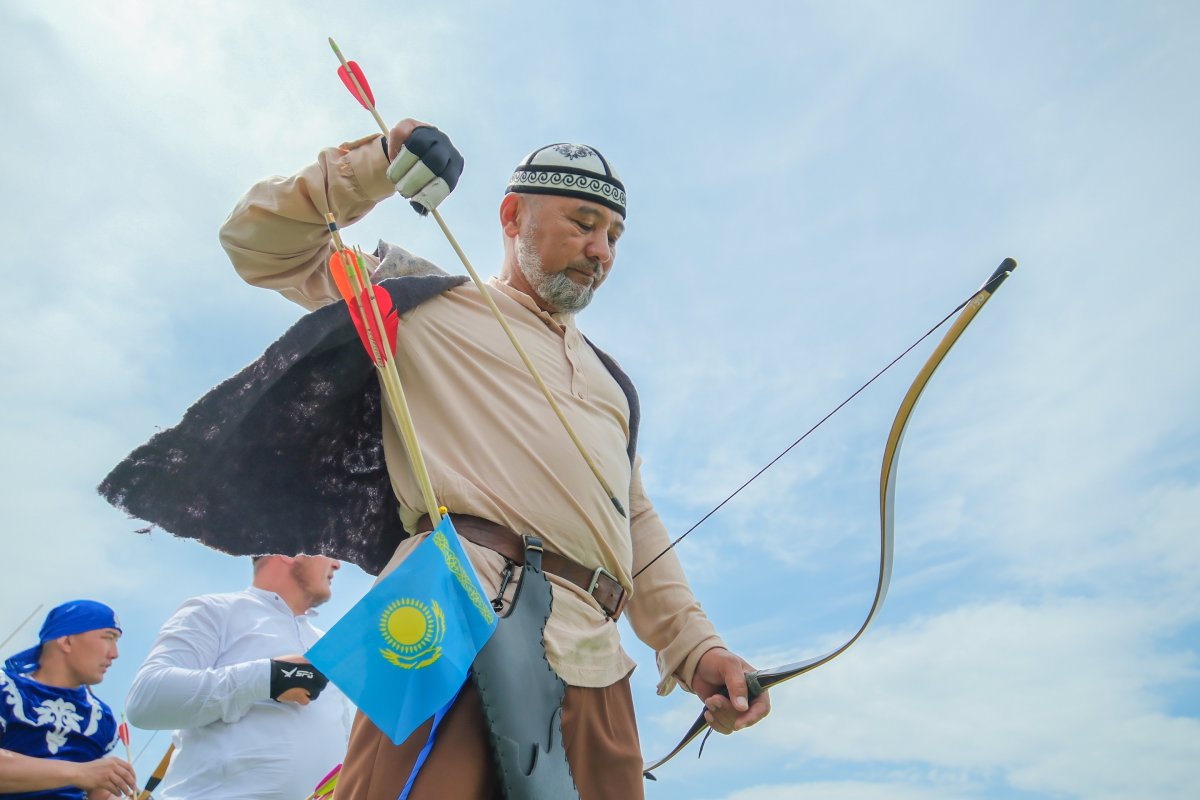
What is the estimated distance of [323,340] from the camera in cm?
225

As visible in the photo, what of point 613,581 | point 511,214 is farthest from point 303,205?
point 613,581

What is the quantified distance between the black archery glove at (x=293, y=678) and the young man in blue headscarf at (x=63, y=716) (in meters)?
0.63

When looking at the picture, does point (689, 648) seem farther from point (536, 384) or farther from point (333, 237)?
point (333, 237)

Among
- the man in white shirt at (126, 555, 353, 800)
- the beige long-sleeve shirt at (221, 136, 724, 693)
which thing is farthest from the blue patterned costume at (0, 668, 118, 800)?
the beige long-sleeve shirt at (221, 136, 724, 693)

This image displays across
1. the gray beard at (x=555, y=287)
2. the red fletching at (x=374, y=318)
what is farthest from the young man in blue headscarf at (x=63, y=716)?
the gray beard at (x=555, y=287)

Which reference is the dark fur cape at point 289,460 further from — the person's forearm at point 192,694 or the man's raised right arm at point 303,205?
the person's forearm at point 192,694

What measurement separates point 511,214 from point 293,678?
154 cm

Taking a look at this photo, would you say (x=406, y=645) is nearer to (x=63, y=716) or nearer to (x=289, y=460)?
(x=289, y=460)

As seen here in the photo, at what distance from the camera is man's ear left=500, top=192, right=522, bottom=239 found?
2713 mm

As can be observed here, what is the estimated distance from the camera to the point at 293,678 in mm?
3100

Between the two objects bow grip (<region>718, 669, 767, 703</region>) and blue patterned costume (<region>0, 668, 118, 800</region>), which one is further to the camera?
blue patterned costume (<region>0, 668, 118, 800</region>)

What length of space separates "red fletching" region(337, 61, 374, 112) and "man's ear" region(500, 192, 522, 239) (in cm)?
56

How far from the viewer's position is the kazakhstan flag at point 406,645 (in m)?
1.63

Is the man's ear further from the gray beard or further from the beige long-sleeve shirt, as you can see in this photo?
the beige long-sleeve shirt
